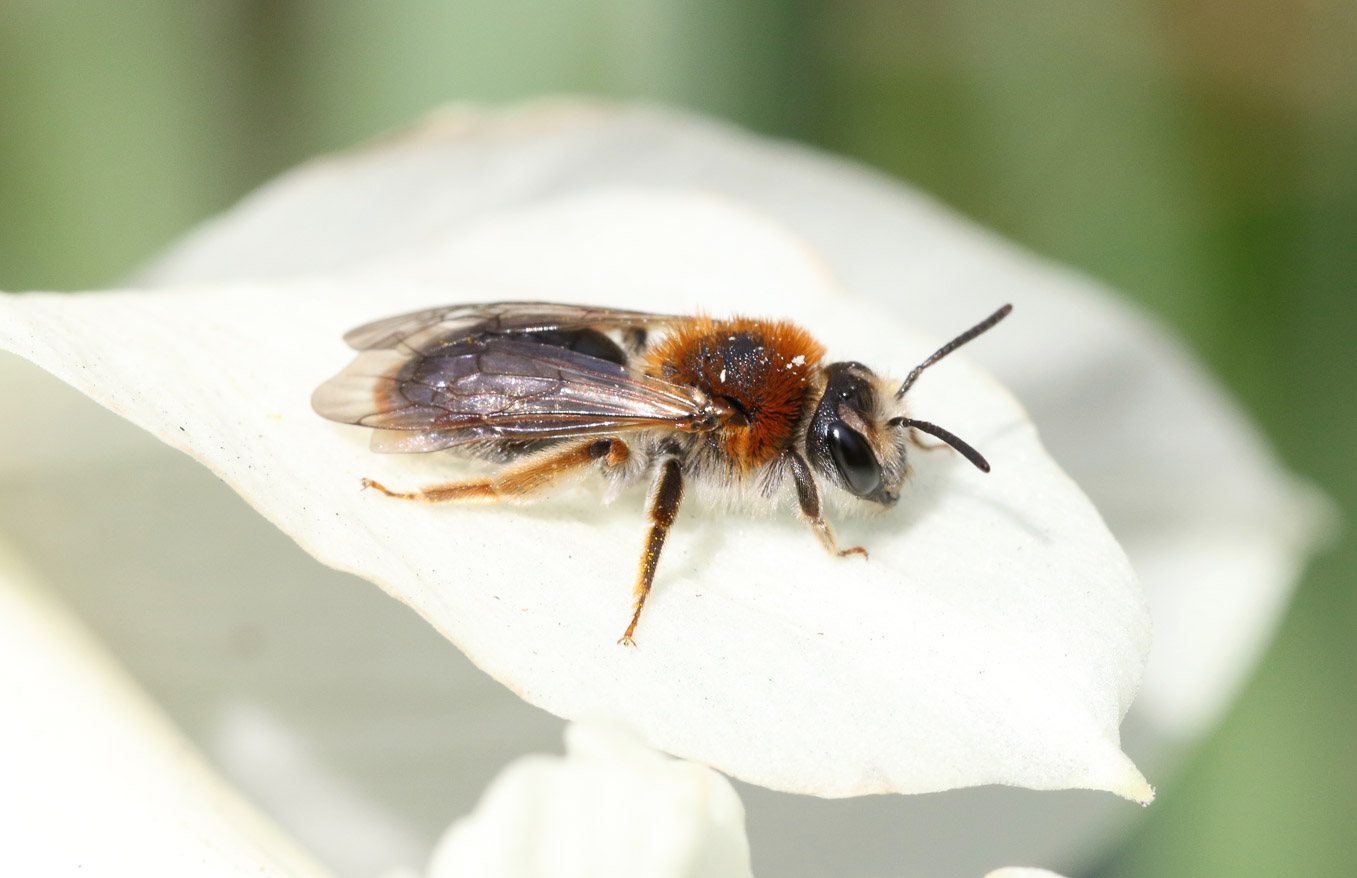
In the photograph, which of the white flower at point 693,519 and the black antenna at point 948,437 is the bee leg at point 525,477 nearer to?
the white flower at point 693,519

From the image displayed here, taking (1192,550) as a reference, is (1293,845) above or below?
below

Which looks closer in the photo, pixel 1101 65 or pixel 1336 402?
pixel 1336 402

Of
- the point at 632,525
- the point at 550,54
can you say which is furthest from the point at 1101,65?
the point at 632,525

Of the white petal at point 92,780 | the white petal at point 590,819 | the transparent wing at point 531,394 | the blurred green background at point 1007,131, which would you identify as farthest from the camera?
the blurred green background at point 1007,131

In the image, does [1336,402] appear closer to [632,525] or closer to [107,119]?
[632,525]

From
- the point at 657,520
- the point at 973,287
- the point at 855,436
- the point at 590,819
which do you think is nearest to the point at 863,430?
the point at 855,436

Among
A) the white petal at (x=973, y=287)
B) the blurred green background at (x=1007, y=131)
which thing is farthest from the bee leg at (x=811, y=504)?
the blurred green background at (x=1007, y=131)

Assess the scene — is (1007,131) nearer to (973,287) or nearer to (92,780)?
(973,287)
